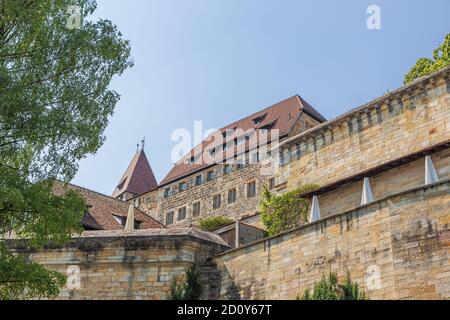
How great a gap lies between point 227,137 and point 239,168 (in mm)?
5245

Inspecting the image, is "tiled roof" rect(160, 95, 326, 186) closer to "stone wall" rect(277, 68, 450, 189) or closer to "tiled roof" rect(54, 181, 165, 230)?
"tiled roof" rect(54, 181, 165, 230)

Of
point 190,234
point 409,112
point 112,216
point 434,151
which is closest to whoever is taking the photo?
point 190,234

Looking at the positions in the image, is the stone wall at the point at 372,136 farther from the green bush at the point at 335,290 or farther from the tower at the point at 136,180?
the tower at the point at 136,180

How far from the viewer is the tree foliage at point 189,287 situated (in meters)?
19.0

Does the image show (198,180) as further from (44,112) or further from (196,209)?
(44,112)

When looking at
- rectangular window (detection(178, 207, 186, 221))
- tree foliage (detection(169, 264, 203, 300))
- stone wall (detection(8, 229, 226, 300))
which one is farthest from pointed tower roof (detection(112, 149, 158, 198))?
tree foliage (detection(169, 264, 203, 300))

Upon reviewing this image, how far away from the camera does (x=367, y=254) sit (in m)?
16.6

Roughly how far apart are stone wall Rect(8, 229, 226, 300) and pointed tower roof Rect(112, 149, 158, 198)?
44.3 meters

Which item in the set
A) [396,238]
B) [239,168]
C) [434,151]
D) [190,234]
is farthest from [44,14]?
[239,168]

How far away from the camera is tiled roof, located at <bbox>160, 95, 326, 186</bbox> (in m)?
46.3

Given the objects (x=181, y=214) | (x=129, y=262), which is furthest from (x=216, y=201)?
(x=129, y=262)

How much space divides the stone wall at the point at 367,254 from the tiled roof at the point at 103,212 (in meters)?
9.76
